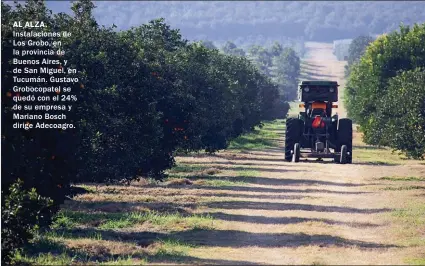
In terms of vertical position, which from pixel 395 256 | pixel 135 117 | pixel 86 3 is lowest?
pixel 395 256

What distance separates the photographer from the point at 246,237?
31172 millimetres

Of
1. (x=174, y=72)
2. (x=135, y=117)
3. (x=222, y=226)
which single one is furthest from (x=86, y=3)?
(x=222, y=226)

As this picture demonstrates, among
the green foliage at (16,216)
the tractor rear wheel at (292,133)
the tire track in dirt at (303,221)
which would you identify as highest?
the tractor rear wheel at (292,133)

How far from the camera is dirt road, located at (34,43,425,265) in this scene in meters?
27.4

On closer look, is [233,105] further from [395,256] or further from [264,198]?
[395,256]

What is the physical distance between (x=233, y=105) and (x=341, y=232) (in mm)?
42961

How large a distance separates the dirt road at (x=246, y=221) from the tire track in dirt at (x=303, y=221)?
0.03 meters

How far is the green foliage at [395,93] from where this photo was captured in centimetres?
6912

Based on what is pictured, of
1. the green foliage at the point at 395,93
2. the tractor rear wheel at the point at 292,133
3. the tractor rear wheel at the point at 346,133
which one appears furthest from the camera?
the green foliage at the point at 395,93

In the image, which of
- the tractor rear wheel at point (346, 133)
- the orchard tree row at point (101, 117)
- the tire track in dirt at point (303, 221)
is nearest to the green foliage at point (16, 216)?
the orchard tree row at point (101, 117)

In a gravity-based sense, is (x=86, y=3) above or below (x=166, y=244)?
above

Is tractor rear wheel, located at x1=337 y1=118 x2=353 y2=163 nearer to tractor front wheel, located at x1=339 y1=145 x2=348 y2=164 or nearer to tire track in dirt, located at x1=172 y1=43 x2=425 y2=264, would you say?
tractor front wheel, located at x1=339 y1=145 x2=348 y2=164

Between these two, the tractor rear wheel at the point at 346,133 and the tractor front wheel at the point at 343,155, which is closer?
the tractor front wheel at the point at 343,155

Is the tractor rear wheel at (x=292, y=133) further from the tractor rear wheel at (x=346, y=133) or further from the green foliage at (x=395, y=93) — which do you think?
the green foliage at (x=395, y=93)
